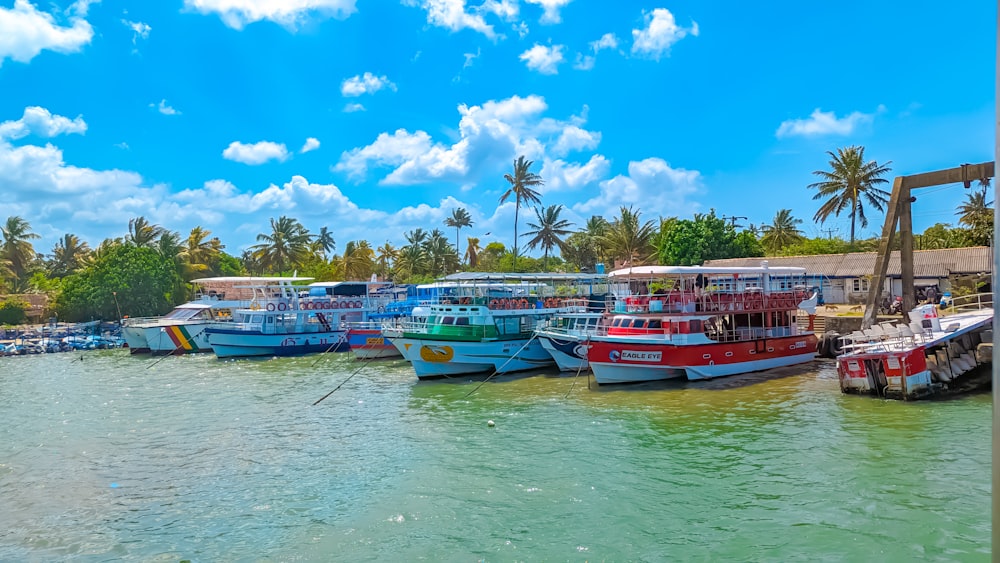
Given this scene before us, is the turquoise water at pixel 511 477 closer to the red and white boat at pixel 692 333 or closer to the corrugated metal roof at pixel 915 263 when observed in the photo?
the red and white boat at pixel 692 333

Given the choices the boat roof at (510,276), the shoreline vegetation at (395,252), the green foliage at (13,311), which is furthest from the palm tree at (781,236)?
the green foliage at (13,311)

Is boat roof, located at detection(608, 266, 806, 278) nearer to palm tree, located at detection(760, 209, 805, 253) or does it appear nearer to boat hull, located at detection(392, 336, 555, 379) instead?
boat hull, located at detection(392, 336, 555, 379)

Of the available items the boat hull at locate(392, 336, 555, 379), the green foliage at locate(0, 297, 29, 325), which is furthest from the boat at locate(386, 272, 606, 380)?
the green foliage at locate(0, 297, 29, 325)

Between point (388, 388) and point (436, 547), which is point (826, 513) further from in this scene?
point (388, 388)

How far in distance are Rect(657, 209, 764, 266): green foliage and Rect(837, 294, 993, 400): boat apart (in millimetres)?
32429

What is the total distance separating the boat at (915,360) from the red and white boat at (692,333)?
15.1ft

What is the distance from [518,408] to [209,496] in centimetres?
1118

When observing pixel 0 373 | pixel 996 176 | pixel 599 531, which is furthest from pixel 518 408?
pixel 0 373

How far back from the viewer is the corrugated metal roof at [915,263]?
41.4 metres

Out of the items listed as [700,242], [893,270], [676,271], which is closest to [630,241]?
[700,242]

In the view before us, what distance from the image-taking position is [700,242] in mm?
56906

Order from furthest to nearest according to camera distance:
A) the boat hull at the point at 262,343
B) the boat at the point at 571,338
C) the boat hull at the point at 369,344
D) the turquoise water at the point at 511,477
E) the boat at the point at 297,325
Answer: the boat at the point at 297,325 → the boat hull at the point at 262,343 → the boat hull at the point at 369,344 → the boat at the point at 571,338 → the turquoise water at the point at 511,477

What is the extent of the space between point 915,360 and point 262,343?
36.7 meters

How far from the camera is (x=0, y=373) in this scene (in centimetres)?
3731
